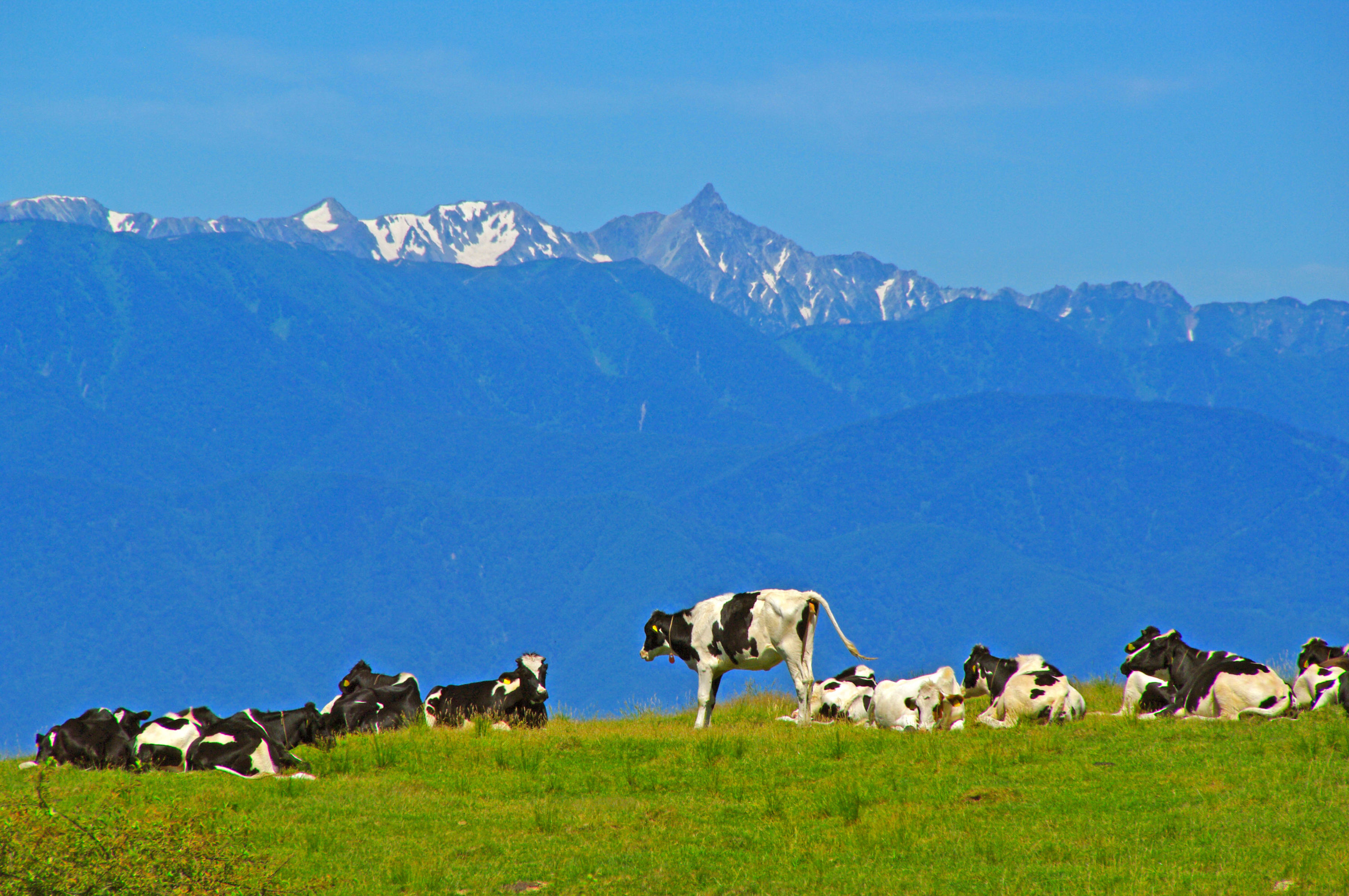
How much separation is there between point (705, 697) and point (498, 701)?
3.12m

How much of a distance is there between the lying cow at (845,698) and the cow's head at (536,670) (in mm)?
3655

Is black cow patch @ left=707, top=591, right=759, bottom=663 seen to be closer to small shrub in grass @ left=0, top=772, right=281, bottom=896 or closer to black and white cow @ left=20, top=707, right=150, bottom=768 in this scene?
black and white cow @ left=20, top=707, right=150, bottom=768

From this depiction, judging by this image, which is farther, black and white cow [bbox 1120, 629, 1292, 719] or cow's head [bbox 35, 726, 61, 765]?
black and white cow [bbox 1120, 629, 1292, 719]

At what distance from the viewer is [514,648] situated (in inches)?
7116

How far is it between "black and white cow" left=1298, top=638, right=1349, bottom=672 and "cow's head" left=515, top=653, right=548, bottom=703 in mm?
11303

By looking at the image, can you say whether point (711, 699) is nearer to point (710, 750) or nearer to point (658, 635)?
point (658, 635)

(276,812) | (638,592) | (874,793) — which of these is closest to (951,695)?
(874,793)

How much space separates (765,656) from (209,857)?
34.5ft

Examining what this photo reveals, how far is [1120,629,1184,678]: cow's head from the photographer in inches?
750

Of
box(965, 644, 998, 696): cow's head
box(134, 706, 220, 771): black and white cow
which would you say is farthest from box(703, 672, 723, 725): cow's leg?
box(134, 706, 220, 771): black and white cow

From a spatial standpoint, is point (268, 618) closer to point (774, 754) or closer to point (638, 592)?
point (638, 592)


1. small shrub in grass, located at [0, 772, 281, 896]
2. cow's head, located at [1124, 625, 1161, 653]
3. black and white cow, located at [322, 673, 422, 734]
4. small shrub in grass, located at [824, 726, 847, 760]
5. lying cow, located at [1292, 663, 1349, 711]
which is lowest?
small shrub in grass, located at [0, 772, 281, 896]

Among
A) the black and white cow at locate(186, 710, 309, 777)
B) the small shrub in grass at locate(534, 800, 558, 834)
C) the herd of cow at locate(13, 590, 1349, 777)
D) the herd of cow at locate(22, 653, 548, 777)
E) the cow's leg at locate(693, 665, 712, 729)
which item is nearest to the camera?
the small shrub in grass at locate(534, 800, 558, 834)

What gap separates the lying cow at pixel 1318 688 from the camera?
57.2 feet
